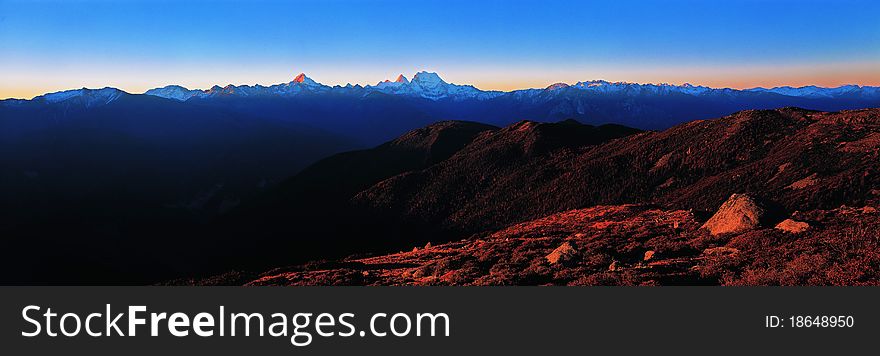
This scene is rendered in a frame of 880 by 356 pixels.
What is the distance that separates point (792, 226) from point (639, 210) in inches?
690

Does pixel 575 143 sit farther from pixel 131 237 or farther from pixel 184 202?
pixel 184 202

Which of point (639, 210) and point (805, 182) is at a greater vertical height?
point (805, 182)

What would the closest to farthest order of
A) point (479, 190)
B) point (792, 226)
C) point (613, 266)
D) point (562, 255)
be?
point (613, 266) → point (562, 255) → point (792, 226) → point (479, 190)

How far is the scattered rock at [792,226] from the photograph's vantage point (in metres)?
19.5

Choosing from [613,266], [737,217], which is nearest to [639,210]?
[737,217]

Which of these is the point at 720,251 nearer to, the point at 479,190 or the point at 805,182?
the point at 805,182

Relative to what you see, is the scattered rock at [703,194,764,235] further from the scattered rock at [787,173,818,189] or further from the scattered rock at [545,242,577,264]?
the scattered rock at [787,173,818,189]

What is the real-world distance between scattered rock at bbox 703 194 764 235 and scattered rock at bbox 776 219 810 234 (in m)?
1.10

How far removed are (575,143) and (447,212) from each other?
110 feet

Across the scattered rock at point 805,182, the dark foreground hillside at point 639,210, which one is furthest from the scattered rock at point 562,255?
the scattered rock at point 805,182

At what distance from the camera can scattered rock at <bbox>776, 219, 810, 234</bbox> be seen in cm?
1953

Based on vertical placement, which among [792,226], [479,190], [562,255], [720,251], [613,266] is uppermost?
[792,226]

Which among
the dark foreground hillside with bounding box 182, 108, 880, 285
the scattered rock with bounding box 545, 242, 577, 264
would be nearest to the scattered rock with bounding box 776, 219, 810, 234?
the dark foreground hillside with bounding box 182, 108, 880, 285

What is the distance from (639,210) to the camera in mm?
37406
